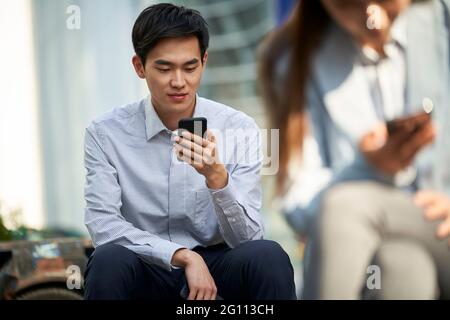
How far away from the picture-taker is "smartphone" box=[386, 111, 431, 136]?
2.79 metres

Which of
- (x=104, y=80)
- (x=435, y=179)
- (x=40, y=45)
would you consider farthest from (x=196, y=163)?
(x=40, y=45)

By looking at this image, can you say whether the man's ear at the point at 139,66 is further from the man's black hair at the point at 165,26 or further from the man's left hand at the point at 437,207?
the man's left hand at the point at 437,207

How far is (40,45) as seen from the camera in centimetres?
370

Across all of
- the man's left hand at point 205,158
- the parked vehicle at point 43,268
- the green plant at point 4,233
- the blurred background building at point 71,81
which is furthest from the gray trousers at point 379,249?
the green plant at point 4,233

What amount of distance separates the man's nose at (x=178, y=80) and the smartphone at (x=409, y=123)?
25.6 inches

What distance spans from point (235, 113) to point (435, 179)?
2.10ft

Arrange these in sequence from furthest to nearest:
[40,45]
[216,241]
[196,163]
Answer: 1. [40,45]
2. [216,241]
3. [196,163]

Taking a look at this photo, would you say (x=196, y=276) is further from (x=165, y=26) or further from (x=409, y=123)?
(x=409, y=123)

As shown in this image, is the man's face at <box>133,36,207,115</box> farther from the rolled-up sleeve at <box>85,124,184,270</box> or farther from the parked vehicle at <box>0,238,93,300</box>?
the parked vehicle at <box>0,238,93,300</box>

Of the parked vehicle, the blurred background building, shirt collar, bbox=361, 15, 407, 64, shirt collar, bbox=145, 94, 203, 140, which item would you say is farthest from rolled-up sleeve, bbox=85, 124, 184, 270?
shirt collar, bbox=361, 15, 407, 64

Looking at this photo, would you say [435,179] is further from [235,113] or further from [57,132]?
[57,132]

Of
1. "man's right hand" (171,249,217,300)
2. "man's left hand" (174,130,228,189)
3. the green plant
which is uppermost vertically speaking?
"man's left hand" (174,130,228,189)

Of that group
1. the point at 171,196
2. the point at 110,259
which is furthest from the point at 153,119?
the point at 110,259

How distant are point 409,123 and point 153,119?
2.54ft
